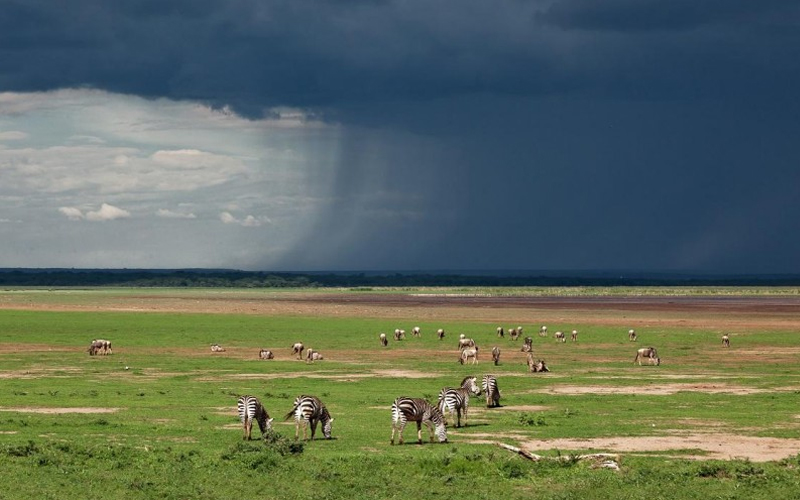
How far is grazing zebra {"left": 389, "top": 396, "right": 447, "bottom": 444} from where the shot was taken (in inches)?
1018

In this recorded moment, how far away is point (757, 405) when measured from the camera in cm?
3484

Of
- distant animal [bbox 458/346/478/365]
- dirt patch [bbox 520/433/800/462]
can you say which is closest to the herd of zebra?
dirt patch [bbox 520/433/800/462]

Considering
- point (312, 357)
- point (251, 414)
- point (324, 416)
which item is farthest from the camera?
point (312, 357)

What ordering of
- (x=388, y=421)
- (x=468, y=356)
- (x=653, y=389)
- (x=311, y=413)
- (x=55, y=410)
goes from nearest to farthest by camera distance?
1. (x=311, y=413)
2. (x=388, y=421)
3. (x=55, y=410)
4. (x=653, y=389)
5. (x=468, y=356)

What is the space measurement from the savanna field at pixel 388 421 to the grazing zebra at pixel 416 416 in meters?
0.57

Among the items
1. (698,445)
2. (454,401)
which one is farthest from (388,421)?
(698,445)

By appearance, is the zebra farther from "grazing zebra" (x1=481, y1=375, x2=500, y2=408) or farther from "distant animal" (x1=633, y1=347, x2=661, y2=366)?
"distant animal" (x1=633, y1=347, x2=661, y2=366)

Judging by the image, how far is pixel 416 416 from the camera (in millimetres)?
26016

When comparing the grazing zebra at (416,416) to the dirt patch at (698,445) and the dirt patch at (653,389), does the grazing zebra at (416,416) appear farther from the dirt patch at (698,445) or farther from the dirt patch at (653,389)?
the dirt patch at (653,389)

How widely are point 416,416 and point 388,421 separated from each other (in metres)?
4.58

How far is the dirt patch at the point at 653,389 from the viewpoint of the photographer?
39.1 m

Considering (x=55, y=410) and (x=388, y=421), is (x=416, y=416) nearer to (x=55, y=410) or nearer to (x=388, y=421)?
(x=388, y=421)

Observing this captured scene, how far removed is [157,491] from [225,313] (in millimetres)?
86379

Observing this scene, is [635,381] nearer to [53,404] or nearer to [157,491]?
[53,404]
